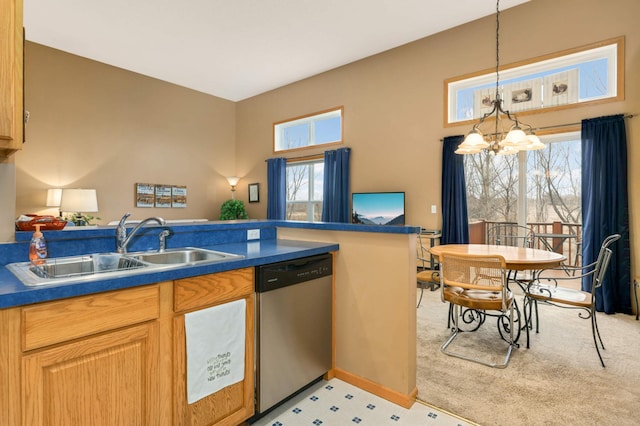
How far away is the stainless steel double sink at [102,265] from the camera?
1222 mm

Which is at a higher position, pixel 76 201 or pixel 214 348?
pixel 76 201

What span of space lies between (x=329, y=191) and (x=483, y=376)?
4045 mm

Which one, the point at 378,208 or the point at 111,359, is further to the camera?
the point at 378,208

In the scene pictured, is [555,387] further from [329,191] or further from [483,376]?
[329,191]

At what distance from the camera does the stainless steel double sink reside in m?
1.22

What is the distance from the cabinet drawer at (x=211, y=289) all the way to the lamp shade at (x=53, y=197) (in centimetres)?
499

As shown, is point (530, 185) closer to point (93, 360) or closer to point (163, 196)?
point (93, 360)

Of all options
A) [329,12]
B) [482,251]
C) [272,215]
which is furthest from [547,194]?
[272,215]

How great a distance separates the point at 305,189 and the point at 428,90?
291 centimetres

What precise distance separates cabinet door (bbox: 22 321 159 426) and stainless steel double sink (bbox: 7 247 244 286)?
23 cm

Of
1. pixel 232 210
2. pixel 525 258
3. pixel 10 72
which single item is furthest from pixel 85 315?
pixel 232 210

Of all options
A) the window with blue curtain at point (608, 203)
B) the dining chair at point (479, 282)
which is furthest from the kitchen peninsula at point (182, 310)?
the window with blue curtain at point (608, 203)

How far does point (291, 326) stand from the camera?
1.90 metres

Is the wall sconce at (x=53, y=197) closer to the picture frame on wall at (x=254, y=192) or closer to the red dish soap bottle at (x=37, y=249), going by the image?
the picture frame on wall at (x=254, y=192)
